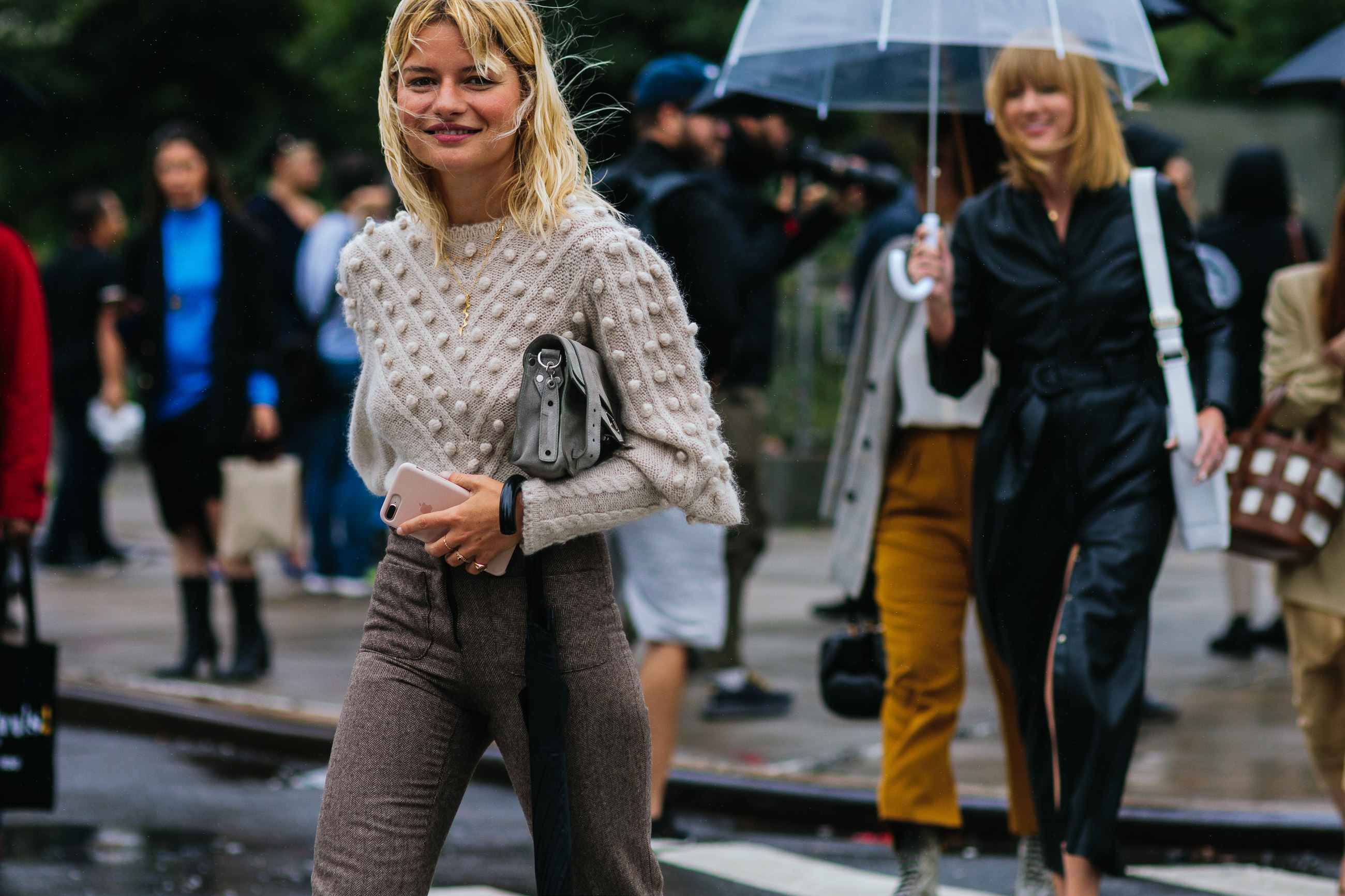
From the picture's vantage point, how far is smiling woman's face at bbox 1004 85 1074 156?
436cm

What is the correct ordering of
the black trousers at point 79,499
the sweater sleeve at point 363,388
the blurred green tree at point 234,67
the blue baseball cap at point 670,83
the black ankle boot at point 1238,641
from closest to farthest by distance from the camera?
the sweater sleeve at point 363,388 < the blue baseball cap at point 670,83 < the black ankle boot at point 1238,641 < the black trousers at point 79,499 < the blurred green tree at point 234,67

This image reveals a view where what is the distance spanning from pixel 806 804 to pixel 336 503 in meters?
5.16

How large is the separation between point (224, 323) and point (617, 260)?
16.2 feet

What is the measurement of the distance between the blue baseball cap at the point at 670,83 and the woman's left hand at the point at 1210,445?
2.42 metres

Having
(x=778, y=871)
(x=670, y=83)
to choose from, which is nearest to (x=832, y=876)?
(x=778, y=871)

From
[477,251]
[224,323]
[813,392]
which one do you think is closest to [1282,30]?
[813,392]

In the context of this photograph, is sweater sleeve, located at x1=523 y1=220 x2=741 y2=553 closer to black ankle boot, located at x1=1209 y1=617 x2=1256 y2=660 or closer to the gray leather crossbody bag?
the gray leather crossbody bag

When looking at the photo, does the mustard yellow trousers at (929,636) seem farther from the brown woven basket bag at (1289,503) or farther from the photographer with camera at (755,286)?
the photographer with camera at (755,286)

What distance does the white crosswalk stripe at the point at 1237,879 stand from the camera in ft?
16.3

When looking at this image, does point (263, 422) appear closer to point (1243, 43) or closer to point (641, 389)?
point (641, 389)

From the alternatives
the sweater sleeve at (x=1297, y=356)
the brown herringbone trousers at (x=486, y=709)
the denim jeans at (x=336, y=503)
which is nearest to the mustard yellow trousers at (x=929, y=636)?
the sweater sleeve at (x=1297, y=356)

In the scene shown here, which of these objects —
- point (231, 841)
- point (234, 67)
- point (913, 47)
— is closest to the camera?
point (913, 47)

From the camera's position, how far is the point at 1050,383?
4242 mm

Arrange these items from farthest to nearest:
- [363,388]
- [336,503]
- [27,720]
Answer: [336,503] → [27,720] → [363,388]
